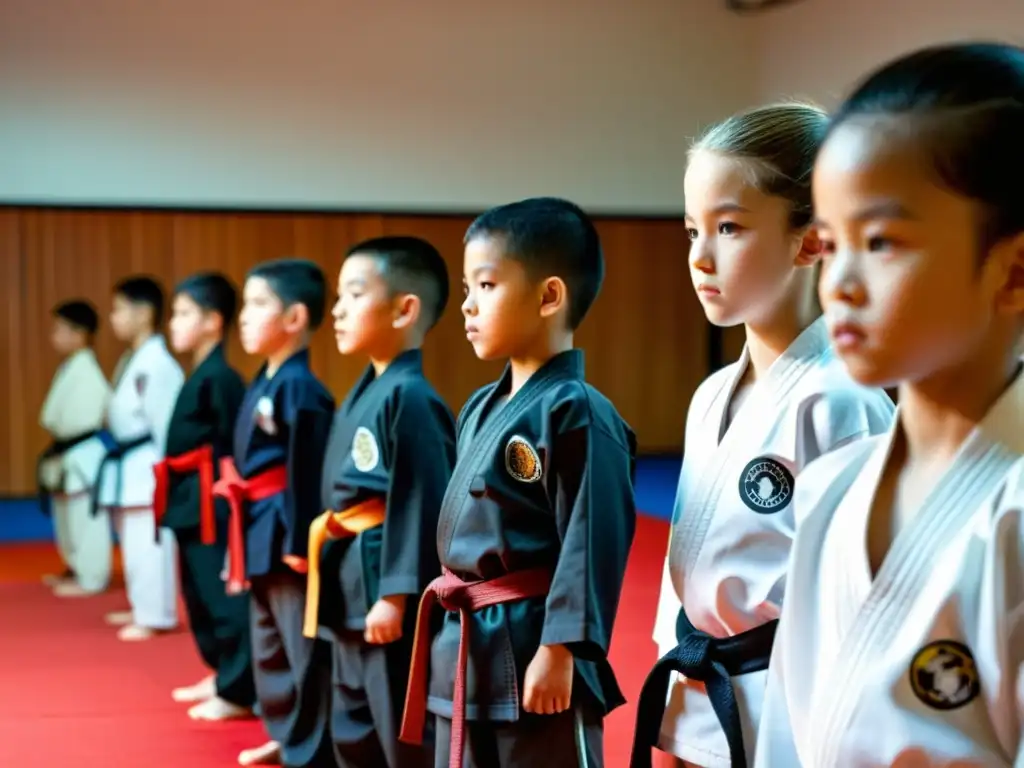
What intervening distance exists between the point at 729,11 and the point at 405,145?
9.97 feet

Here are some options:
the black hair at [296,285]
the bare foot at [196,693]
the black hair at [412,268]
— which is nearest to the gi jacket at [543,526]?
the black hair at [412,268]

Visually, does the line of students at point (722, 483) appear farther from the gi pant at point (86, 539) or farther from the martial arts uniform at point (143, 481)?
the gi pant at point (86, 539)

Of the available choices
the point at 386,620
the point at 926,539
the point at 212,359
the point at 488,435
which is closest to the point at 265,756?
the point at 386,620

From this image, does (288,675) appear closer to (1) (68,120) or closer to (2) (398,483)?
(2) (398,483)

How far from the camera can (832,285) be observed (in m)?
1.05

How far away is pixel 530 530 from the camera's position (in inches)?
82.8

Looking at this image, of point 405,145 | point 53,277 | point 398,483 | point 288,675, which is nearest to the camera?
point 398,483

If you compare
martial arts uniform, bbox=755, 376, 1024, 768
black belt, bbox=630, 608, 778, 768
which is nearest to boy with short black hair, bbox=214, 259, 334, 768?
black belt, bbox=630, 608, 778, 768

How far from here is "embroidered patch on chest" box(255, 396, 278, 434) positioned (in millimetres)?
3572

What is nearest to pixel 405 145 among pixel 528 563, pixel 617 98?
pixel 617 98

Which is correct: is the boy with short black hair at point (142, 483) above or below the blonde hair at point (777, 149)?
below

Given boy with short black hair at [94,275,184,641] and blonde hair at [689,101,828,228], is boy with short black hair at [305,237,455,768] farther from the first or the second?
boy with short black hair at [94,275,184,641]

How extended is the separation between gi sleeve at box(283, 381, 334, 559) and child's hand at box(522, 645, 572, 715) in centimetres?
141

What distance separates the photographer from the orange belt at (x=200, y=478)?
14.1 feet
